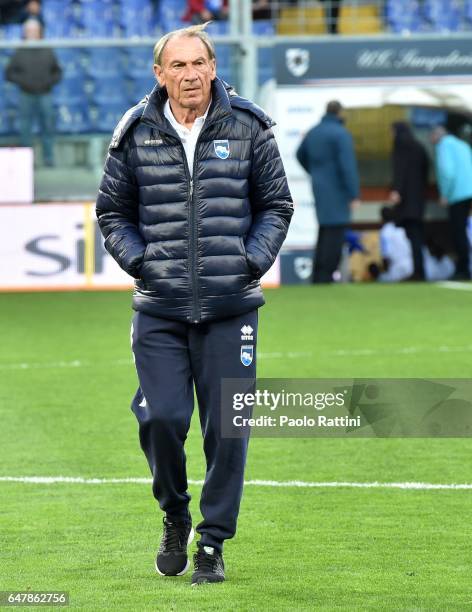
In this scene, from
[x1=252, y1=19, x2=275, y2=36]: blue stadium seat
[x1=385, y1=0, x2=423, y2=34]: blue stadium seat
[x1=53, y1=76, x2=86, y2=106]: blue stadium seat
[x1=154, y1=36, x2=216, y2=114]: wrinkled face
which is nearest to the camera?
[x1=154, y1=36, x2=216, y2=114]: wrinkled face

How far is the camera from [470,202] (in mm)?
22078

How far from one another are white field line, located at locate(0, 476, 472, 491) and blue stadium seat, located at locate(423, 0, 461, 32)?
17974mm

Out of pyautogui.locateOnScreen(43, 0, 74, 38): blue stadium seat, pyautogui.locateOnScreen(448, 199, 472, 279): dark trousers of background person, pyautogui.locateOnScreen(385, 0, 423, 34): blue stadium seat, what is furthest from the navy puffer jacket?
pyautogui.locateOnScreen(385, 0, 423, 34): blue stadium seat

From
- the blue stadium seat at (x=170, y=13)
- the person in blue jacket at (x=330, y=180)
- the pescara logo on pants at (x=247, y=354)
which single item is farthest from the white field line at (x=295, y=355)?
the blue stadium seat at (x=170, y=13)

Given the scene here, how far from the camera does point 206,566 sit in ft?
18.8

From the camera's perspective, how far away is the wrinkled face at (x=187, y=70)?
543 centimetres

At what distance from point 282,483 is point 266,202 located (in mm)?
2556

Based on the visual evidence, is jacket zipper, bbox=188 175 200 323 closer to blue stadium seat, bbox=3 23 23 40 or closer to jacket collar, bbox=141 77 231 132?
jacket collar, bbox=141 77 231 132

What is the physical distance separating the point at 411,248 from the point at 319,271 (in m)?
1.67

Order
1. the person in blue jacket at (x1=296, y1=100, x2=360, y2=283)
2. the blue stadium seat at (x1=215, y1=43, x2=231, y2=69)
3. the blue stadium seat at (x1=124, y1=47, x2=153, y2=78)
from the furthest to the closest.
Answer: the blue stadium seat at (x1=124, y1=47, x2=153, y2=78)
the blue stadium seat at (x1=215, y1=43, x2=231, y2=69)
the person in blue jacket at (x1=296, y1=100, x2=360, y2=283)

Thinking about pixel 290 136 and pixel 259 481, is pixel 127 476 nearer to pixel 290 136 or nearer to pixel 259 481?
pixel 259 481

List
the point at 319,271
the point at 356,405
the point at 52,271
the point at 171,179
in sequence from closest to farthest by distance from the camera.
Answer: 1. the point at 171,179
2. the point at 356,405
3. the point at 52,271
4. the point at 319,271

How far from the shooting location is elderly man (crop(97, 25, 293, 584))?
217 inches

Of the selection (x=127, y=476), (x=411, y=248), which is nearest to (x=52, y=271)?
(x=411, y=248)
